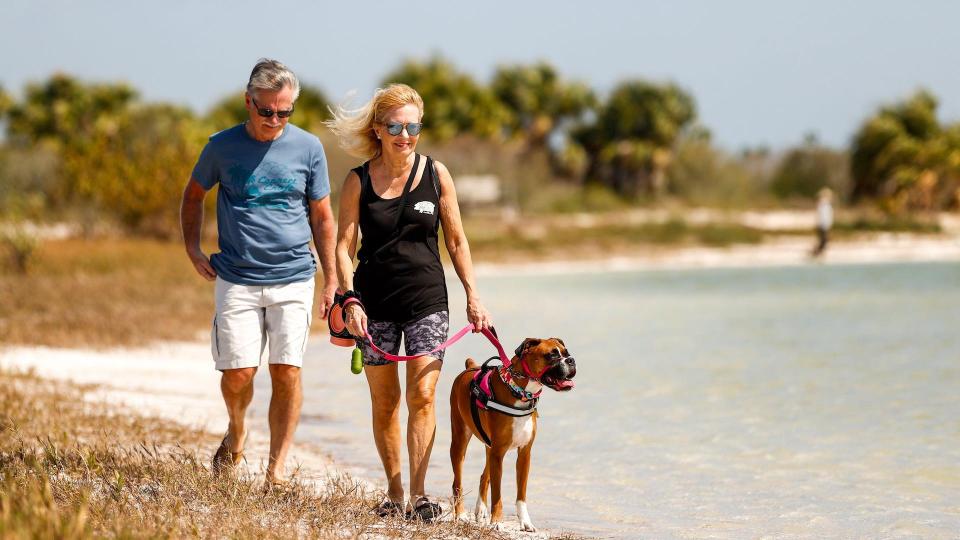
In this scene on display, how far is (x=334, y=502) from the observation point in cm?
547

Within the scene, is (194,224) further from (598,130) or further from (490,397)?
(598,130)

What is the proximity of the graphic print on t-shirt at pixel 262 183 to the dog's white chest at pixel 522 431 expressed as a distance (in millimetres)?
1568

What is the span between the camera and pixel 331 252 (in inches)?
231

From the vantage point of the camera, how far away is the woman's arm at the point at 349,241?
5465mm

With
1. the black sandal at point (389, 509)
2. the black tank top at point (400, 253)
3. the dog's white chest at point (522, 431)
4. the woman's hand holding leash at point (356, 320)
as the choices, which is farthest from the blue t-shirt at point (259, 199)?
the dog's white chest at point (522, 431)

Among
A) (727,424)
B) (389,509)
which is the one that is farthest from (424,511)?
(727,424)

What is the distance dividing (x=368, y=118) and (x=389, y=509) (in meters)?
1.83

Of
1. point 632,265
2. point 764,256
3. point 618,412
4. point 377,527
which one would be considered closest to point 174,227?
point 632,265

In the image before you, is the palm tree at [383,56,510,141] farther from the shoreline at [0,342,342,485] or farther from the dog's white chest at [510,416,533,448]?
the dog's white chest at [510,416,533,448]

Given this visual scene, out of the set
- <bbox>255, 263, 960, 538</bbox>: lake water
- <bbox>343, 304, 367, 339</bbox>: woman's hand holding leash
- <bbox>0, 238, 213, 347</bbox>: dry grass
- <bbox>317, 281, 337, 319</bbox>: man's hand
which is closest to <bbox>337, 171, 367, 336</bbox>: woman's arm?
<bbox>343, 304, 367, 339</bbox>: woman's hand holding leash

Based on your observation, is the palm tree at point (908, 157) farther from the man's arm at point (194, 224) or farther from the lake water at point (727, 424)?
the man's arm at point (194, 224)

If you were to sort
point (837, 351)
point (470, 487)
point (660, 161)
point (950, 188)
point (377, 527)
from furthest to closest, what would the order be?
1. point (660, 161)
2. point (950, 188)
3. point (837, 351)
4. point (470, 487)
5. point (377, 527)

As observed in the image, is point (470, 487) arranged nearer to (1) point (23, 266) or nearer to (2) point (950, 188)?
(1) point (23, 266)

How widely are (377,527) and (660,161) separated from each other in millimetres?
58540
